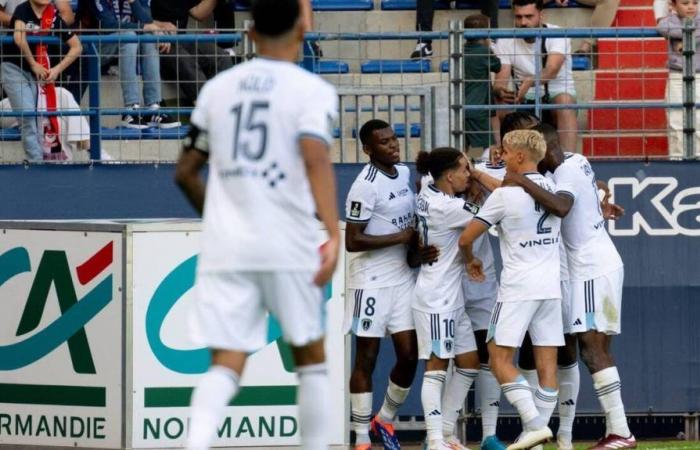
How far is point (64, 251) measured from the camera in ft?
31.5

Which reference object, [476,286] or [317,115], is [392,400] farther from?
[317,115]

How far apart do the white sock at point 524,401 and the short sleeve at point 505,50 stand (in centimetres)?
320

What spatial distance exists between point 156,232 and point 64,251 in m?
0.57

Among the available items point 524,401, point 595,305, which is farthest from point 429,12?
point 524,401

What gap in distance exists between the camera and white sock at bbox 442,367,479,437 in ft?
34.0

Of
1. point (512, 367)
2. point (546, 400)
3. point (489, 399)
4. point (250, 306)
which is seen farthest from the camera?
point (489, 399)

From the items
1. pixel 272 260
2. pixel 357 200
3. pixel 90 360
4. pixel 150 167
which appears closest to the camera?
pixel 272 260

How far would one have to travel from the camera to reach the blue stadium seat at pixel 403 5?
14508mm

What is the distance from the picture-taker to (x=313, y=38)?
11.6 m

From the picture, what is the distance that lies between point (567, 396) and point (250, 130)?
4.83m

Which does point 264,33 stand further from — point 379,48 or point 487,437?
point 379,48

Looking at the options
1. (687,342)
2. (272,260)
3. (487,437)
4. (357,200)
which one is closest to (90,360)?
(357,200)

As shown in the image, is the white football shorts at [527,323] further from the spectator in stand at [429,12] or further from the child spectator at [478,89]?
the spectator in stand at [429,12]

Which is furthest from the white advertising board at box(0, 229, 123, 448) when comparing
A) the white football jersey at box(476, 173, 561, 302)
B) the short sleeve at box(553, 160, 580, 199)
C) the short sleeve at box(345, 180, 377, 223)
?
the short sleeve at box(553, 160, 580, 199)
